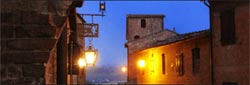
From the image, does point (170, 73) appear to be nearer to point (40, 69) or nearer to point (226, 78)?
point (226, 78)

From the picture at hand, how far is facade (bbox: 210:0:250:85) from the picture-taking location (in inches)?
698

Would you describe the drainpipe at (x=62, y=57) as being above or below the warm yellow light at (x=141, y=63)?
below

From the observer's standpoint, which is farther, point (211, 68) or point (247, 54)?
point (211, 68)

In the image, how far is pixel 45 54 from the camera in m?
5.06

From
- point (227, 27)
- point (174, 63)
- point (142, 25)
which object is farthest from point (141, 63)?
point (142, 25)

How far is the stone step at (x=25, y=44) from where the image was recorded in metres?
5.04

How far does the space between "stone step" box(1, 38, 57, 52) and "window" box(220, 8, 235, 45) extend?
1429 centimetres

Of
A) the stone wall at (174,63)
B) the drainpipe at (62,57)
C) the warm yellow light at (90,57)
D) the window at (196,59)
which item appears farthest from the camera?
the window at (196,59)

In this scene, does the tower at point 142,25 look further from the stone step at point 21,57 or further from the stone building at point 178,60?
the stone step at point 21,57

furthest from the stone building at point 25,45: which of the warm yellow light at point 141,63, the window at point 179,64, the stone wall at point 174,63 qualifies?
the warm yellow light at point 141,63

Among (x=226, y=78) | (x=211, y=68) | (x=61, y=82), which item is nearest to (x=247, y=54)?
(x=226, y=78)

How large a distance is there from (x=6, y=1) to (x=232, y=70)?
581 inches

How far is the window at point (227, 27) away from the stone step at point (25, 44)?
14.3 m

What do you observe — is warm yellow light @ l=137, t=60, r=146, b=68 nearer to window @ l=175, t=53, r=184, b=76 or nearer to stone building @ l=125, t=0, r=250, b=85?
stone building @ l=125, t=0, r=250, b=85
